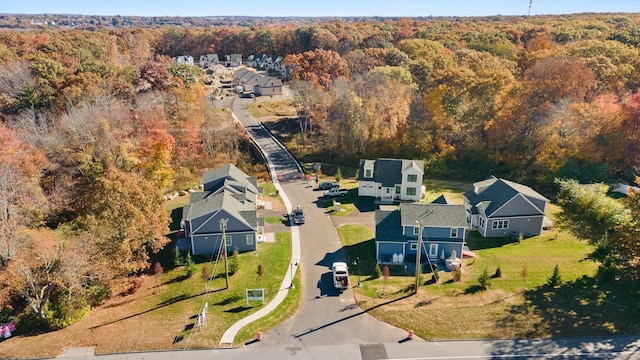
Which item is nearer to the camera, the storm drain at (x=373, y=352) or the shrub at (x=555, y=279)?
the storm drain at (x=373, y=352)

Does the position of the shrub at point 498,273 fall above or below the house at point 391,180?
below

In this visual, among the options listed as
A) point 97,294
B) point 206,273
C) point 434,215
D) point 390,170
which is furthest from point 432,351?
point 390,170

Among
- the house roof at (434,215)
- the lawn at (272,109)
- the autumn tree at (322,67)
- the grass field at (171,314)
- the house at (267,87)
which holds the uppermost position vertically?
the autumn tree at (322,67)

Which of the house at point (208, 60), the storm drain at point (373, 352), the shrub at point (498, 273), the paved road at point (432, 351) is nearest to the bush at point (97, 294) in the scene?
the paved road at point (432, 351)

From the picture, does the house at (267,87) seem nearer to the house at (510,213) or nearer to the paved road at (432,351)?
the house at (510,213)

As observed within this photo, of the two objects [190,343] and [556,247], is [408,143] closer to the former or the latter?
[556,247]

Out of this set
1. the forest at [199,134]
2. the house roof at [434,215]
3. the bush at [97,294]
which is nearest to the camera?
the bush at [97,294]

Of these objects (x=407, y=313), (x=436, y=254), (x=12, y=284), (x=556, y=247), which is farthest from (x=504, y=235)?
(x=12, y=284)
